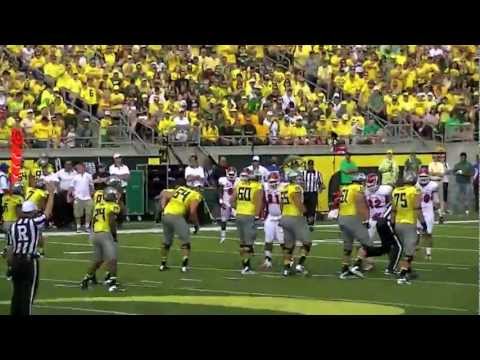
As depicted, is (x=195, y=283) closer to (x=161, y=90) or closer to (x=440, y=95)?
(x=161, y=90)

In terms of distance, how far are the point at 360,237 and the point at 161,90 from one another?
38.0 ft

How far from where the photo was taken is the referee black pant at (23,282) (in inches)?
530

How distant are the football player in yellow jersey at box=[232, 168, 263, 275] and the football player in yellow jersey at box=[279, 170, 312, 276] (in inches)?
18.7

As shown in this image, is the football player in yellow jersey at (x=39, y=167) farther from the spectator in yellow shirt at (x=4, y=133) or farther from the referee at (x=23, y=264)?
the referee at (x=23, y=264)

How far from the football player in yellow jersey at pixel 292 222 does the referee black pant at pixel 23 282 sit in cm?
594

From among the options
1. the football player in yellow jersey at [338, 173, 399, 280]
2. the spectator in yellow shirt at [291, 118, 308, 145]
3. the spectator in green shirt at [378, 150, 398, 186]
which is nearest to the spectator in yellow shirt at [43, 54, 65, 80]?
the spectator in yellow shirt at [291, 118, 308, 145]

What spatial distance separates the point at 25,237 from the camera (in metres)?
13.6

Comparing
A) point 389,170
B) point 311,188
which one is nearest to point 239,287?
point 311,188

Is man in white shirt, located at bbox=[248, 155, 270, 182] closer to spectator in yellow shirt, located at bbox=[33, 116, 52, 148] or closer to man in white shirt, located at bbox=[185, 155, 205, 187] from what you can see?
man in white shirt, located at bbox=[185, 155, 205, 187]

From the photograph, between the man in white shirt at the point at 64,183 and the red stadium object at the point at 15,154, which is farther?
the man in white shirt at the point at 64,183

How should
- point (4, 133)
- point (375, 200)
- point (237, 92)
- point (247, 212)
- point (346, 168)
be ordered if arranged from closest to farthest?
1. point (247, 212)
2. point (375, 200)
3. point (4, 133)
4. point (346, 168)
5. point (237, 92)

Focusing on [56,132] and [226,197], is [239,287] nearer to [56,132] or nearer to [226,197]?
[226,197]

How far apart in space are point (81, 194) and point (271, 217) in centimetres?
649

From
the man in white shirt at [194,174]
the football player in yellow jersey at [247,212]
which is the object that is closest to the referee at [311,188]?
the man in white shirt at [194,174]
